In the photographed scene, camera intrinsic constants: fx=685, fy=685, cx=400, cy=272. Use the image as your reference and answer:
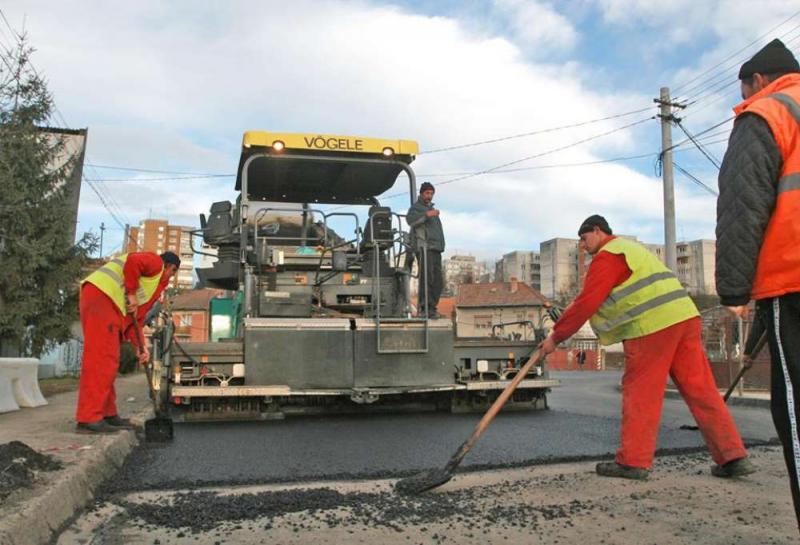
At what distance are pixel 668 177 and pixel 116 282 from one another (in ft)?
56.5

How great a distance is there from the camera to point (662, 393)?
162 inches

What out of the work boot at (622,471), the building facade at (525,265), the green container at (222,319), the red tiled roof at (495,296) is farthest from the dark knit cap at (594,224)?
the building facade at (525,265)

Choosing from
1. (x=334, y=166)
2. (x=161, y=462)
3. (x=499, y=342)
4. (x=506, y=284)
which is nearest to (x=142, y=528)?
(x=161, y=462)

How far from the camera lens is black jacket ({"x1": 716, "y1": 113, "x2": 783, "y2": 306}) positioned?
7.77ft

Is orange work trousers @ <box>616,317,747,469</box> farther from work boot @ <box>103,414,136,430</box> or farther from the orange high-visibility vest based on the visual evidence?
work boot @ <box>103,414,136,430</box>

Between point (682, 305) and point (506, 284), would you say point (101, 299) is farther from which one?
point (506, 284)

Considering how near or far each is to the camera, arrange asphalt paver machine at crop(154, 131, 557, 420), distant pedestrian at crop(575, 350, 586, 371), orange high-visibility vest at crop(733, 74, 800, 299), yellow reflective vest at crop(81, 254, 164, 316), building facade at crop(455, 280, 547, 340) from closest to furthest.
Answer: orange high-visibility vest at crop(733, 74, 800, 299)
yellow reflective vest at crop(81, 254, 164, 316)
asphalt paver machine at crop(154, 131, 557, 420)
distant pedestrian at crop(575, 350, 586, 371)
building facade at crop(455, 280, 547, 340)

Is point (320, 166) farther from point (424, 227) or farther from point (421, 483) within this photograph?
point (421, 483)

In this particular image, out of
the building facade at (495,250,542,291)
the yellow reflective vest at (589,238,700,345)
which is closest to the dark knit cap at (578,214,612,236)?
the yellow reflective vest at (589,238,700,345)

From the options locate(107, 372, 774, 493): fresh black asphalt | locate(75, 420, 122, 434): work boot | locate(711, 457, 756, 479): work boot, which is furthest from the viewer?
locate(75, 420, 122, 434): work boot

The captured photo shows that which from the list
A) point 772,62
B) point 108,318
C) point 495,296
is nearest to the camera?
point 772,62

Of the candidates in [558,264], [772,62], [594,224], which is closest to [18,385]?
[594,224]

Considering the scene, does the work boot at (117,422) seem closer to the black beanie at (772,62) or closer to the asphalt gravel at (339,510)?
the asphalt gravel at (339,510)

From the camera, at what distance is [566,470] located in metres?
4.36
